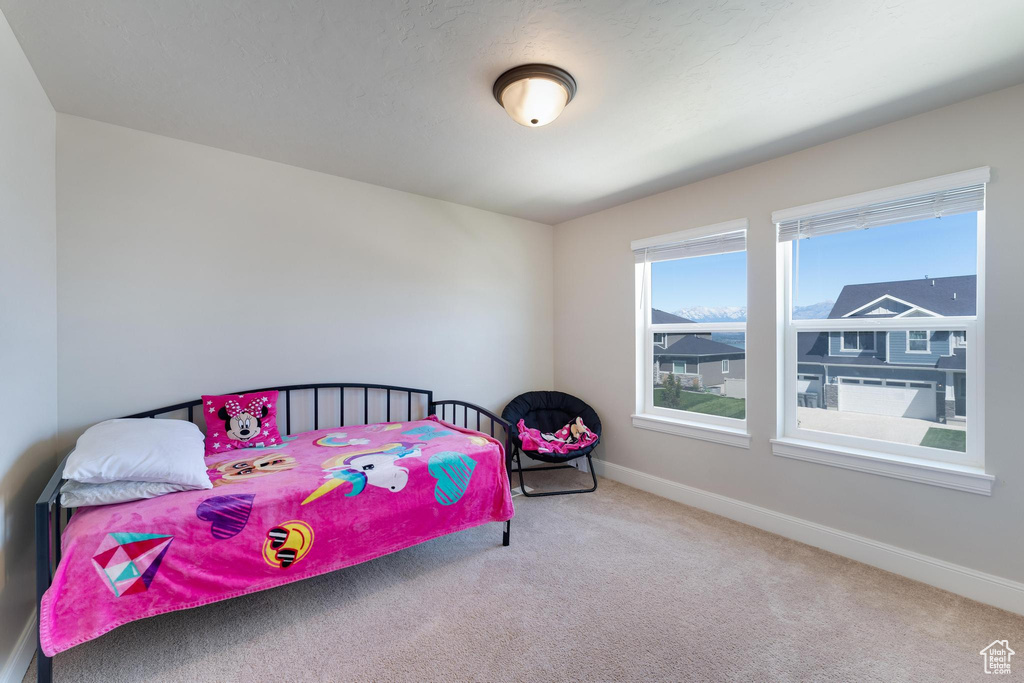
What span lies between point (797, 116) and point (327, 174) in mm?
2959

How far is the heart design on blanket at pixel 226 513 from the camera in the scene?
1692 millimetres

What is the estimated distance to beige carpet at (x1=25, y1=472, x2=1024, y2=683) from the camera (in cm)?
161

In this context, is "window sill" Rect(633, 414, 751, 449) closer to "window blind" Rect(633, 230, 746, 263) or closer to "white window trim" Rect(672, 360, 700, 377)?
"white window trim" Rect(672, 360, 700, 377)

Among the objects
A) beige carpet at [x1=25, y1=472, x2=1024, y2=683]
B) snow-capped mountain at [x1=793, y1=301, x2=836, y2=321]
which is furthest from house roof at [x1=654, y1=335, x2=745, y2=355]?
beige carpet at [x1=25, y1=472, x2=1024, y2=683]

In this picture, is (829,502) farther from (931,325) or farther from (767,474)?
(931,325)

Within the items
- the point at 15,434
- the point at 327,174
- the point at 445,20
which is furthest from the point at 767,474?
the point at 15,434

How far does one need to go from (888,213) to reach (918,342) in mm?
739

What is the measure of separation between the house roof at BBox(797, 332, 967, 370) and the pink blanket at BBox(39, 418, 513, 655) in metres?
2.12

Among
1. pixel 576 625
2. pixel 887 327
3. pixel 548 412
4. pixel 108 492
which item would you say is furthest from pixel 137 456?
pixel 887 327

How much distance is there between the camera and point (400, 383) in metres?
3.36

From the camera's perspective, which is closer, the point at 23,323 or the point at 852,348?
the point at 23,323

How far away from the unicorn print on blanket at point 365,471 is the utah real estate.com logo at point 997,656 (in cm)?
253

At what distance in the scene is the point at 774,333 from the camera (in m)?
2.77

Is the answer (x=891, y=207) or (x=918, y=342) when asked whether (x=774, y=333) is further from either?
(x=891, y=207)
